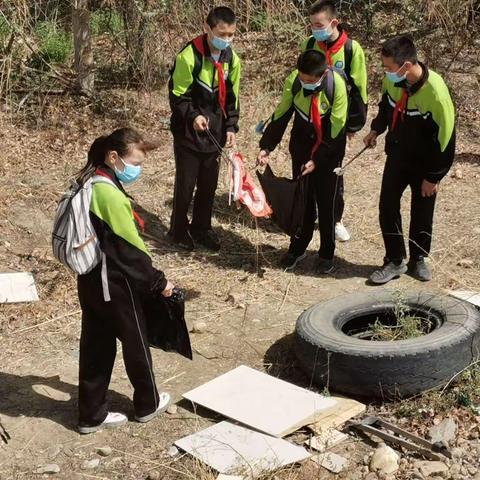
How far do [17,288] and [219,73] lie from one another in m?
2.36

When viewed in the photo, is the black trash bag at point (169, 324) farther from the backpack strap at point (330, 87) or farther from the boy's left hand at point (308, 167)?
the backpack strap at point (330, 87)

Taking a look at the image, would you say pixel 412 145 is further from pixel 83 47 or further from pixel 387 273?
pixel 83 47

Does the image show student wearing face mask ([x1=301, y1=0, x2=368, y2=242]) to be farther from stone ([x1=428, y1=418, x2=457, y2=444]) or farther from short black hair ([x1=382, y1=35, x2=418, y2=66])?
stone ([x1=428, y1=418, x2=457, y2=444])

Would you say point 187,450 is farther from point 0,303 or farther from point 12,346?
point 0,303

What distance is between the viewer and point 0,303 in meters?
6.74

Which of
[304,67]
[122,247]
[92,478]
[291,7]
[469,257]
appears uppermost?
[291,7]

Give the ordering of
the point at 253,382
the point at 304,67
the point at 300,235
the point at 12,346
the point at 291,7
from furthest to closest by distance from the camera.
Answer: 1. the point at 291,7
2. the point at 300,235
3. the point at 304,67
4. the point at 12,346
5. the point at 253,382

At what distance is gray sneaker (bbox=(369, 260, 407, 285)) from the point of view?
23.3 feet

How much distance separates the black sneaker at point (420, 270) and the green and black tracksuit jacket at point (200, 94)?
189 centimetres

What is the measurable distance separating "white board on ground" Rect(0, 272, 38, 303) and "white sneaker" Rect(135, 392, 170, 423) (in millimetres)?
1915

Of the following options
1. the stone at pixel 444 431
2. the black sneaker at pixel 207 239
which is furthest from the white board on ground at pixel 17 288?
the stone at pixel 444 431

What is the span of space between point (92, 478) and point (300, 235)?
10.7ft

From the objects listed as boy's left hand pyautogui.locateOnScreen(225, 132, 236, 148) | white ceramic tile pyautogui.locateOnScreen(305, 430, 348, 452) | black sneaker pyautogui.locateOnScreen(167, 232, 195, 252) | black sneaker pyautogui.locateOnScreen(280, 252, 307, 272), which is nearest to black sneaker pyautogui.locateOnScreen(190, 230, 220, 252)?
black sneaker pyautogui.locateOnScreen(167, 232, 195, 252)

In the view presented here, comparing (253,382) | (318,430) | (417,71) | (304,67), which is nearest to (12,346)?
(253,382)
